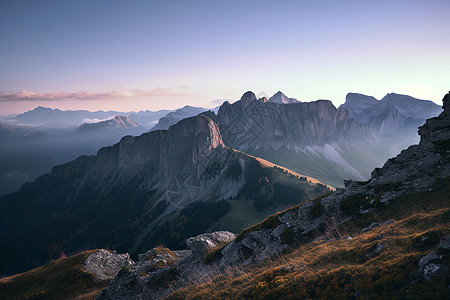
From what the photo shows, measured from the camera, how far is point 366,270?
1095 centimetres

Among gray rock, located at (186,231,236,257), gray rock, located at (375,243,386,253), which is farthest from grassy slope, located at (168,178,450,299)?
gray rock, located at (186,231,236,257)

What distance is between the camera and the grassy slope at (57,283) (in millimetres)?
38750

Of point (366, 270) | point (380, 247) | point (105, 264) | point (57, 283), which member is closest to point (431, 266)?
point (366, 270)

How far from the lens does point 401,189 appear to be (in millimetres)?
21000

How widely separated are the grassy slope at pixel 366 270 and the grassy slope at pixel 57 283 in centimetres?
3333

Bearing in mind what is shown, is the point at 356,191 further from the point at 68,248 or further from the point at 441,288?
the point at 68,248

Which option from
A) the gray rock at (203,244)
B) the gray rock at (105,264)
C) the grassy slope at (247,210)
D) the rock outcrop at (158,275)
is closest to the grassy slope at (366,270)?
the rock outcrop at (158,275)

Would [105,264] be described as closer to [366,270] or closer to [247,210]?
[366,270]

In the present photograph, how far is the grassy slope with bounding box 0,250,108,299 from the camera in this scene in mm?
38750

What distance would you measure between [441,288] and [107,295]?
3696cm

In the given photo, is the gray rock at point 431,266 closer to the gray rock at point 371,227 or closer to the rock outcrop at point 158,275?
the gray rock at point 371,227

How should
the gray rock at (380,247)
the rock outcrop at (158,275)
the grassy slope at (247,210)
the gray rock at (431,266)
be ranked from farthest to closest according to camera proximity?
the grassy slope at (247,210)
the rock outcrop at (158,275)
the gray rock at (380,247)
the gray rock at (431,266)

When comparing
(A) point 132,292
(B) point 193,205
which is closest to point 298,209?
(A) point 132,292

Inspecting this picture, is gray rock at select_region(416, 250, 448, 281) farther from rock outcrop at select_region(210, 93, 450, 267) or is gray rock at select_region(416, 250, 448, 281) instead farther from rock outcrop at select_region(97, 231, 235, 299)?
rock outcrop at select_region(97, 231, 235, 299)
